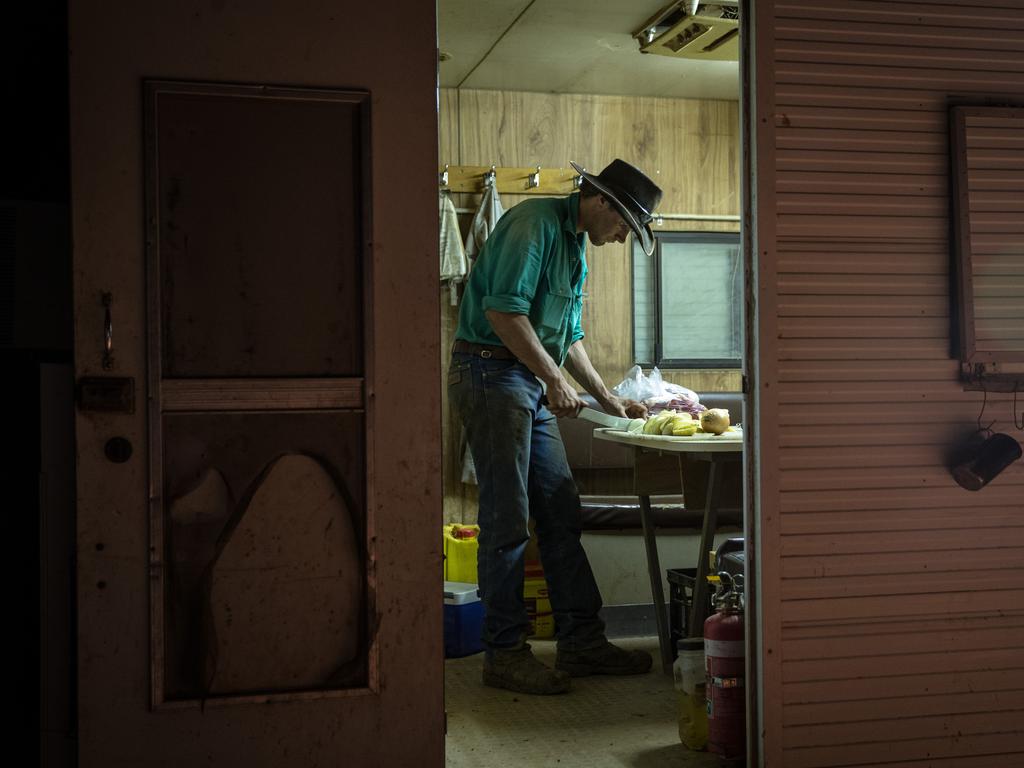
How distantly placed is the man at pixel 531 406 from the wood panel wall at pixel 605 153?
252 cm

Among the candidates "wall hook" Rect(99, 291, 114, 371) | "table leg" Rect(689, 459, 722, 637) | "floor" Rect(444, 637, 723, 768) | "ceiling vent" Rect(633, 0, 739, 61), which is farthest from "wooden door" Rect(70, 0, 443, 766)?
"ceiling vent" Rect(633, 0, 739, 61)

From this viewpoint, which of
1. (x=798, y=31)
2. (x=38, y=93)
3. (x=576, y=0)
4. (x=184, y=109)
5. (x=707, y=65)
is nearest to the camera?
(x=184, y=109)

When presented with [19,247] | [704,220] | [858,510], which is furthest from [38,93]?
[704,220]

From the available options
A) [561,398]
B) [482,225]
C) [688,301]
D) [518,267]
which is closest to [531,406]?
[561,398]

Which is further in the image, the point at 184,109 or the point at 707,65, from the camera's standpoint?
the point at 707,65

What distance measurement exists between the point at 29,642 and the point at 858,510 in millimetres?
2491

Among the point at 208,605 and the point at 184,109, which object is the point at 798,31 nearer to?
the point at 184,109

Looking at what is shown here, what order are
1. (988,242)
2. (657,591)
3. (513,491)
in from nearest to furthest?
(988,242)
(513,491)
(657,591)

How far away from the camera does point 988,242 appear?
10.4 feet

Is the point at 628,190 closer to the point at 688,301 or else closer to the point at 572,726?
the point at 572,726

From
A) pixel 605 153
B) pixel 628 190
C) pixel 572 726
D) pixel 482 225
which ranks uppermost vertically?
pixel 605 153

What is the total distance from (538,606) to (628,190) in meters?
2.07

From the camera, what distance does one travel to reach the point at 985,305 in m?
3.14

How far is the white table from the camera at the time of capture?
3951 mm
